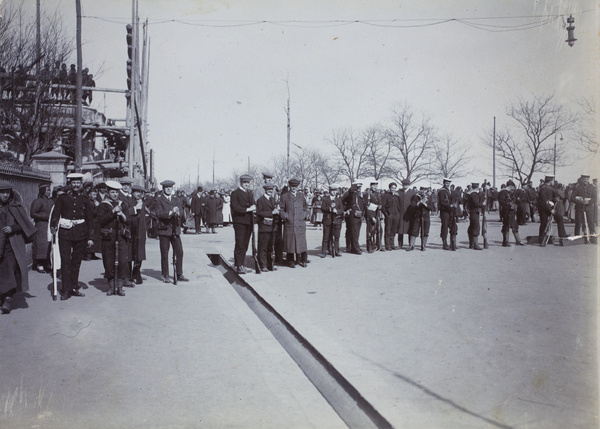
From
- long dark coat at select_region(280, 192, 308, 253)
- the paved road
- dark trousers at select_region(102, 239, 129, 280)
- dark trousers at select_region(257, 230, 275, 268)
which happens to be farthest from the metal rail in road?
long dark coat at select_region(280, 192, 308, 253)

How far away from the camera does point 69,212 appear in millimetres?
8383

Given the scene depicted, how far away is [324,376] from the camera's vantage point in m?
4.84

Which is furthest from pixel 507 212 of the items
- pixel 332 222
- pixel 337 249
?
pixel 332 222

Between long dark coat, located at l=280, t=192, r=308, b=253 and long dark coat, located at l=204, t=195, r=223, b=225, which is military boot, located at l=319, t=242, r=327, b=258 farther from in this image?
long dark coat, located at l=204, t=195, r=223, b=225

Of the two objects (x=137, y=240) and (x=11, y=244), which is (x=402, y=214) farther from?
(x=11, y=244)

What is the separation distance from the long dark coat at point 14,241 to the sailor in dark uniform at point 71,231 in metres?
0.83

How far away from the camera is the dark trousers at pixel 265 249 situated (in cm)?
1112

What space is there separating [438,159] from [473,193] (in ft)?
144

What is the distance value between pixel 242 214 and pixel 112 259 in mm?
2816

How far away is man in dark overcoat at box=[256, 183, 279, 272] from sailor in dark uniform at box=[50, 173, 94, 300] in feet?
11.9

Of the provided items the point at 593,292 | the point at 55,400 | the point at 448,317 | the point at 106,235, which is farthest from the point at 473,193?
the point at 55,400

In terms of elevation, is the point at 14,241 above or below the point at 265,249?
above

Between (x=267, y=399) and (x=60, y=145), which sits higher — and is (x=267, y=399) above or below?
below

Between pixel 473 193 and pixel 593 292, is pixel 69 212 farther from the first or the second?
pixel 473 193
